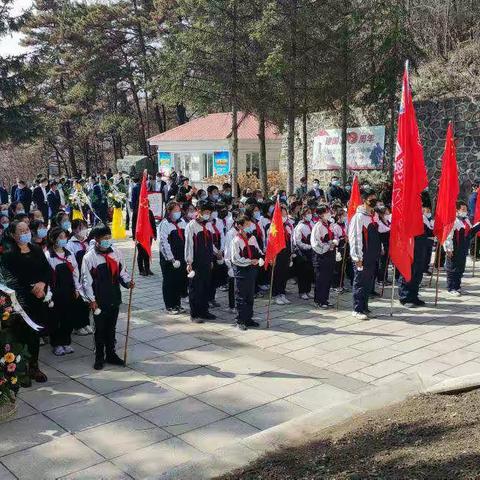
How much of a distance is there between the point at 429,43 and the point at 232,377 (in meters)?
20.7

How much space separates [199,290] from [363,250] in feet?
Answer: 9.32

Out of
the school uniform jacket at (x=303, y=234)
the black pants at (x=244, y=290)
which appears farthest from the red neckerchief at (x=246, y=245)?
the school uniform jacket at (x=303, y=234)

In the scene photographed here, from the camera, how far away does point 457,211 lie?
11805mm

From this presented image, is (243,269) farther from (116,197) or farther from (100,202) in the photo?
(100,202)

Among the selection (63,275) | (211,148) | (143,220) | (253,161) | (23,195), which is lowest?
(63,275)

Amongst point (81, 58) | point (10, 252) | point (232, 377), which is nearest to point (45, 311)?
point (10, 252)

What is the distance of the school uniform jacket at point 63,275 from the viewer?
27.9ft

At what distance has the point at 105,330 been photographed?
25.8ft

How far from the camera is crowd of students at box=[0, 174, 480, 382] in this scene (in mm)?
7648

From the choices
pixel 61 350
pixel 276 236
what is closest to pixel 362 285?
pixel 276 236

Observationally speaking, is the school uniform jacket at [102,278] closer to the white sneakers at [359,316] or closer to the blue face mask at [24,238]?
the blue face mask at [24,238]

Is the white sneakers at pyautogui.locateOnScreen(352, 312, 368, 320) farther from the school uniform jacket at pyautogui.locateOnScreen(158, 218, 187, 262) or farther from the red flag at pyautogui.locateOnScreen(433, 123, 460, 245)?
the school uniform jacket at pyautogui.locateOnScreen(158, 218, 187, 262)

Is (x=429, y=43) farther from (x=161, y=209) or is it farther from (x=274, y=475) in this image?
(x=274, y=475)

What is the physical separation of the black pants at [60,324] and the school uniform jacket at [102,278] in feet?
3.30
